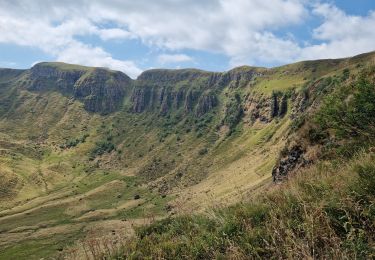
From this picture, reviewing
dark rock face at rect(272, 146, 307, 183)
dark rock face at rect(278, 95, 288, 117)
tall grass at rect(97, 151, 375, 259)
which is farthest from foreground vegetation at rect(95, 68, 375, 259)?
dark rock face at rect(278, 95, 288, 117)

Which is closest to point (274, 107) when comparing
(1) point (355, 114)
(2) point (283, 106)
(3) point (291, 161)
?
(2) point (283, 106)

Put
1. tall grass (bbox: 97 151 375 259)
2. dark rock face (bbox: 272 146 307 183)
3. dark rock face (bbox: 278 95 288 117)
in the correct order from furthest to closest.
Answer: dark rock face (bbox: 278 95 288 117) < dark rock face (bbox: 272 146 307 183) < tall grass (bbox: 97 151 375 259)

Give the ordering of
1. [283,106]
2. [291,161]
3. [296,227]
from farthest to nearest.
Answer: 1. [283,106]
2. [291,161]
3. [296,227]

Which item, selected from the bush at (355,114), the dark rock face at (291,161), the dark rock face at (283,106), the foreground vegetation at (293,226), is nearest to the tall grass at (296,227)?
the foreground vegetation at (293,226)

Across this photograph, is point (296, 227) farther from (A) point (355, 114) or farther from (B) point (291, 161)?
(B) point (291, 161)

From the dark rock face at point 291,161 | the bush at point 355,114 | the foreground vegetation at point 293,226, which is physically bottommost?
the dark rock face at point 291,161

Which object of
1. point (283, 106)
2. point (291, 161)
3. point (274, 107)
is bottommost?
point (291, 161)

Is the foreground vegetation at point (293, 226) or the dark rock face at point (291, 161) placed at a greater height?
the foreground vegetation at point (293, 226)

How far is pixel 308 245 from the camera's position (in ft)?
23.7

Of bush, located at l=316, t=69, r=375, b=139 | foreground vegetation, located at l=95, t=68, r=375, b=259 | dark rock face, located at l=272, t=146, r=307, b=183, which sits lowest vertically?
dark rock face, located at l=272, t=146, r=307, b=183

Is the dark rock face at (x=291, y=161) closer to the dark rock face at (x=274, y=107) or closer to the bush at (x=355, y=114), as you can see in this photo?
the bush at (x=355, y=114)

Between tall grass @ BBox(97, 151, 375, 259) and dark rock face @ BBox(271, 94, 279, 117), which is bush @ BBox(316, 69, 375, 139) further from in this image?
dark rock face @ BBox(271, 94, 279, 117)

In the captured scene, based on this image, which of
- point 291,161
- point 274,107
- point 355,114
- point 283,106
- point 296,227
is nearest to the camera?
point 296,227

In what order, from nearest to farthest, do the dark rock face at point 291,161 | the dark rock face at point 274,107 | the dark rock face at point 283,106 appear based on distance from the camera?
the dark rock face at point 291,161 → the dark rock face at point 283,106 → the dark rock face at point 274,107
